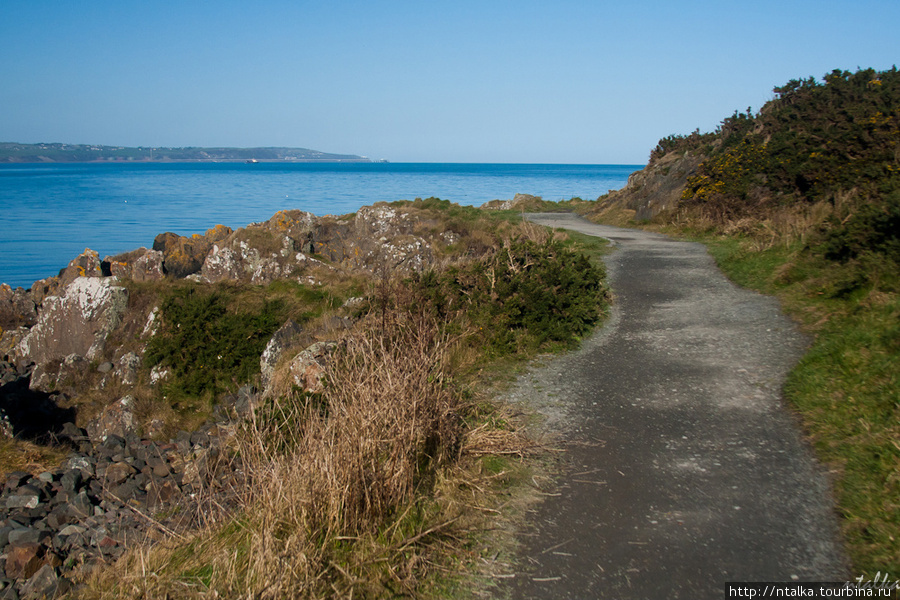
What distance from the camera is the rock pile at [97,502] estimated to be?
5086 mm

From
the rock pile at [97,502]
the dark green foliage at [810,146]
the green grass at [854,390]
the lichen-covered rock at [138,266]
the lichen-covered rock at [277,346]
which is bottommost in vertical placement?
the rock pile at [97,502]

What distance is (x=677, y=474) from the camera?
171 inches

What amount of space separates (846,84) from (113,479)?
69.7 ft

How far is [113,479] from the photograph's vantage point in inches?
303

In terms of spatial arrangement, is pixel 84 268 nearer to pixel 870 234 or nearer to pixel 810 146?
pixel 870 234

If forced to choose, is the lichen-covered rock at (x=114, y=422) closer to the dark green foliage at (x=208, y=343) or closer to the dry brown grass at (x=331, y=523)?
the dark green foliage at (x=208, y=343)

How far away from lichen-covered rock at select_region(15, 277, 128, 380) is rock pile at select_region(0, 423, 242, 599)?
308 cm

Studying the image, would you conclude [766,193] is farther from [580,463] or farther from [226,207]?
[226,207]

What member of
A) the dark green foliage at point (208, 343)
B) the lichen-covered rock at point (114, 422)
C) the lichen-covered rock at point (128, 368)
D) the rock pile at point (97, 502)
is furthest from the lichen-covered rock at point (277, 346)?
the lichen-covered rock at point (128, 368)

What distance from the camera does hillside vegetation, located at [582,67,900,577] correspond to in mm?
4203

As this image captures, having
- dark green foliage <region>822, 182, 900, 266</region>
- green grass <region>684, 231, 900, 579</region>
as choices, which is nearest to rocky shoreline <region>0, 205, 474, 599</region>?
green grass <region>684, 231, 900, 579</region>

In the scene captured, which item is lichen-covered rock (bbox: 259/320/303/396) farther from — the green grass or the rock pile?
the green grass

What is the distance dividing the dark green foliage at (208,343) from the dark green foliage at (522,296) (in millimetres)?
4069

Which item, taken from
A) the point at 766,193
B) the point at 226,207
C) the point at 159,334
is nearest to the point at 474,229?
the point at 766,193
